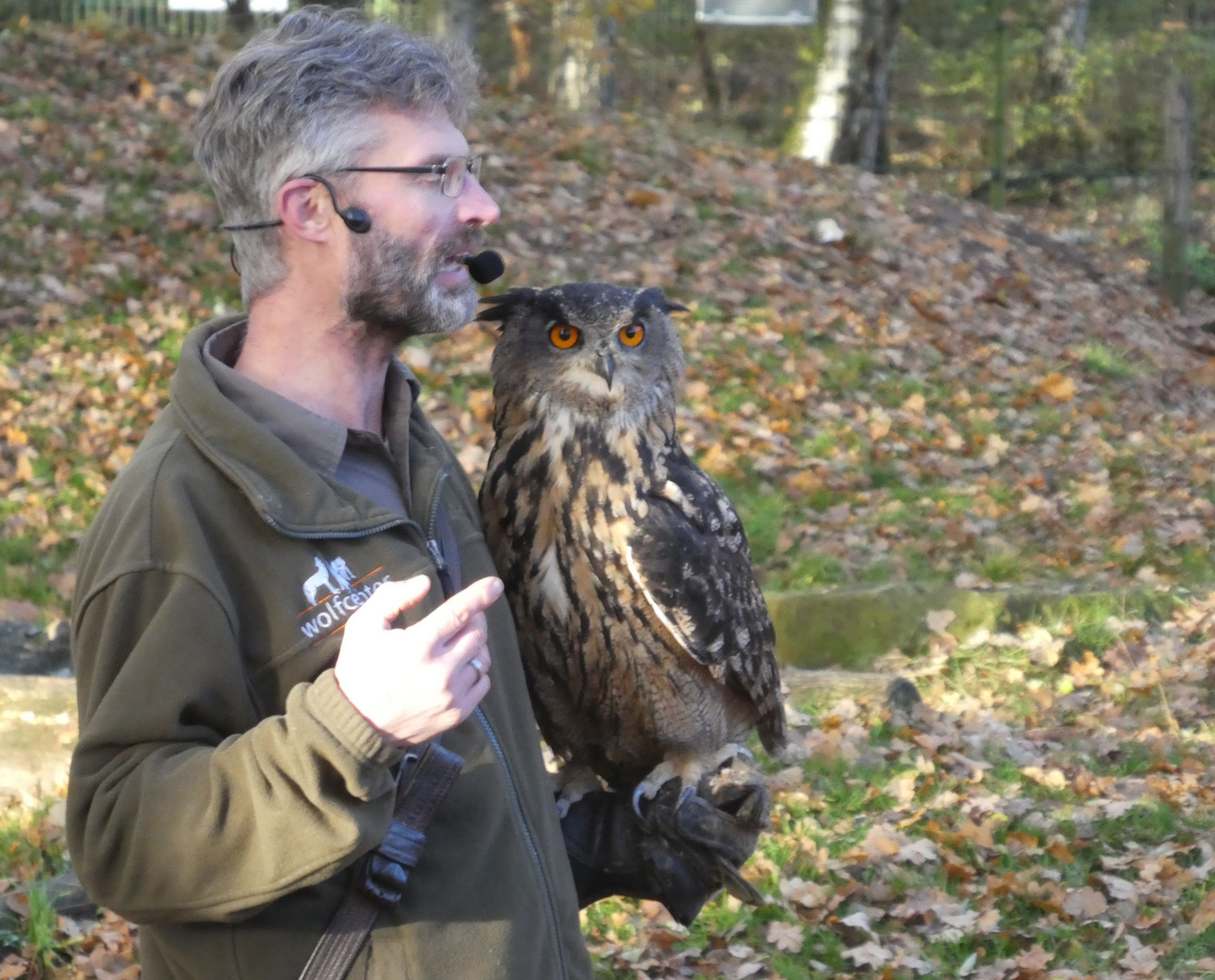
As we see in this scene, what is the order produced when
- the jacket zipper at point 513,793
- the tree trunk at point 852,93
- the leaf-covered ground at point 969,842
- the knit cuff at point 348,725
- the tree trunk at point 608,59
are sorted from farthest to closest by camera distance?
the tree trunk at point 608,59
the tree trunk at point 852,93
the leaf-covered ground at point 969,842
the jacket zipper at point 513,793
the knit cuff at point 348,725

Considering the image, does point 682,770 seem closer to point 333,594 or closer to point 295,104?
point 333,594

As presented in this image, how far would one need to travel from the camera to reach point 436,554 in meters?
2.02

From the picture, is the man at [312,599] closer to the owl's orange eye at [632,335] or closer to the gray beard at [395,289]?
the gray beard at [395,289]

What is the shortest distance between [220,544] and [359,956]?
21.5 inches

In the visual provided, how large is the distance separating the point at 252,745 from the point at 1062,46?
1669cm

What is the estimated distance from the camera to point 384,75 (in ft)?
6.81

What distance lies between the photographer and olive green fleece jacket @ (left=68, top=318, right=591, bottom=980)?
1616 mm

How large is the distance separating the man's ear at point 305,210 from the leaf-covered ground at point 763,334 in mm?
4207

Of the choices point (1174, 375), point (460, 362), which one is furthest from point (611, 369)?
point (1174, 375)

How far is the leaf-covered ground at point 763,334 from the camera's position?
279 inches

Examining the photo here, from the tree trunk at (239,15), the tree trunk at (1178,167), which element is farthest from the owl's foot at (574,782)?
the tree trunk at (239,15)

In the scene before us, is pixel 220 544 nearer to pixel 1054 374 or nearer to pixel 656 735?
pixel 656 735

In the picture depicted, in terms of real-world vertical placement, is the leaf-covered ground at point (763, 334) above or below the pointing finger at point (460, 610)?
below

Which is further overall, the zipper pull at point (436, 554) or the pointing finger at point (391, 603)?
the zipper pull at point (436, 554)
